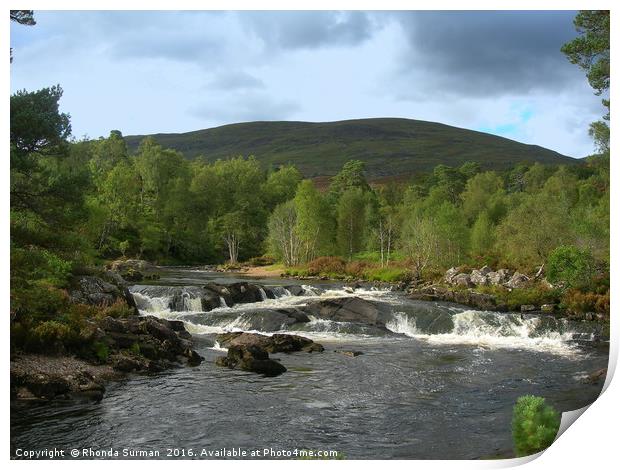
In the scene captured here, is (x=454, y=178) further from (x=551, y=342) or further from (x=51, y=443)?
(x=51, y=443)

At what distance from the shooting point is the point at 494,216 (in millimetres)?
47156

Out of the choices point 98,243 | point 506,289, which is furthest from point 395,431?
point 98,243

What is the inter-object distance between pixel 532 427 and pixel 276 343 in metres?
8.83

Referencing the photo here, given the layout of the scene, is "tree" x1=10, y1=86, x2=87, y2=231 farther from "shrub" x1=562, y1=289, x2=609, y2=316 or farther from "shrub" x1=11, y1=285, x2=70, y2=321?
"shrub" x1=562, y1=289, x2=609, y2=316

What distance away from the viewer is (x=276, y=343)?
602 inches

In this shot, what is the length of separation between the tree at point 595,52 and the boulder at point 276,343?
8946 mm

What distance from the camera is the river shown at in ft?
27.5

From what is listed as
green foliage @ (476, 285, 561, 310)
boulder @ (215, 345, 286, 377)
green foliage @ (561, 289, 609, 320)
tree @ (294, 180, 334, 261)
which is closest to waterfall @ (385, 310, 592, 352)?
green foliage @ (561, 289, 609, 320)

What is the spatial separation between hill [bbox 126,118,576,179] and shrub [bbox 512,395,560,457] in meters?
100

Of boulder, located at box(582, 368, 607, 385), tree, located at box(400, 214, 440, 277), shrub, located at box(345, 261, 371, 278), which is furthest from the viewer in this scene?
shrub, located at box(345, 261, 371, 278)

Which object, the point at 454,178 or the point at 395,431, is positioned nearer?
the point at 395,431

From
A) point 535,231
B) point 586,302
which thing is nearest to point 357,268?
point 535,231

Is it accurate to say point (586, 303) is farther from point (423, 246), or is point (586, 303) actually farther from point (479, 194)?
point (479, 194)

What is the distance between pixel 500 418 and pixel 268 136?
531 feet
